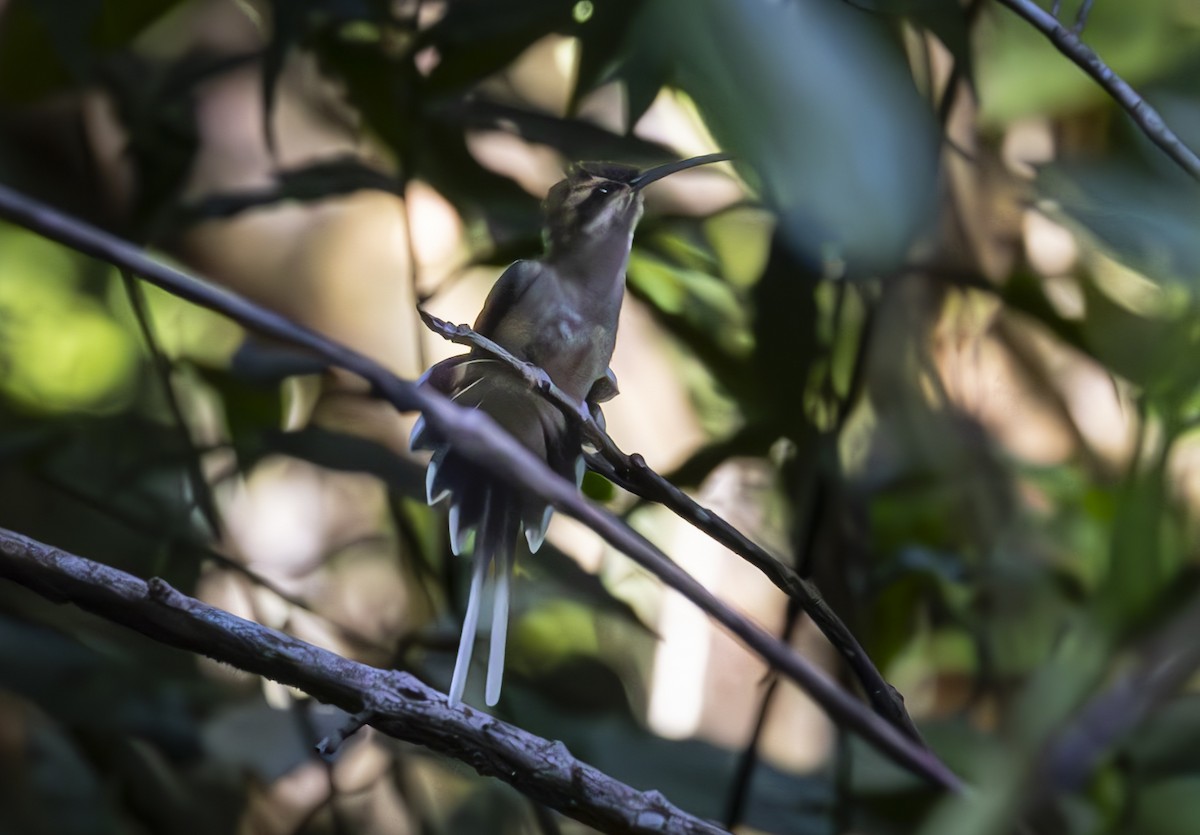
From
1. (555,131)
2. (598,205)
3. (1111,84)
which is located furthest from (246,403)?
(1111,84)

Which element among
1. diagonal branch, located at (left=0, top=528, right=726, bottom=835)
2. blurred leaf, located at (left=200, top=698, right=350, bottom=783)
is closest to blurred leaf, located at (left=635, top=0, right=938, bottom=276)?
diagonal branch, located at (left=0, top=528, right=726, bottom=835)

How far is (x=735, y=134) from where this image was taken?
0.43 metres

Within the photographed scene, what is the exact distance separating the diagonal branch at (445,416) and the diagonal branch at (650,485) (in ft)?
0.42

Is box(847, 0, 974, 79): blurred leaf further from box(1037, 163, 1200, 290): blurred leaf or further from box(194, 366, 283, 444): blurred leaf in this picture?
box(194, 366, 283, 444): blurred leaf

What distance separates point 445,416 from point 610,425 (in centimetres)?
35

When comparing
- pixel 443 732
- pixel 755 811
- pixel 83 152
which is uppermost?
pixel 83 152

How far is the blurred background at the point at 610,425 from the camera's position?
550 mm

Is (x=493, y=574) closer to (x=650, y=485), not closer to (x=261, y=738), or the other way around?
(x=650, y=485)

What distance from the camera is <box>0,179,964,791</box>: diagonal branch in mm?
148

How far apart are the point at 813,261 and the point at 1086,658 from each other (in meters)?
0.28

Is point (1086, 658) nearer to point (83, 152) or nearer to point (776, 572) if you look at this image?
point (776, 572)

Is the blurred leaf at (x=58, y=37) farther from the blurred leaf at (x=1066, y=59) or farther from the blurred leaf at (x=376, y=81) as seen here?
the blurred leaf at (x=1066, y=59)

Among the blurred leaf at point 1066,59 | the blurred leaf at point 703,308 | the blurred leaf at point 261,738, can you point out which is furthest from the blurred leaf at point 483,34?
the blurred leaf at point 261,738

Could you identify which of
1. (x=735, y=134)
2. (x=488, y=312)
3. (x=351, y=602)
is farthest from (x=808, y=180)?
(x=351, y=602)
